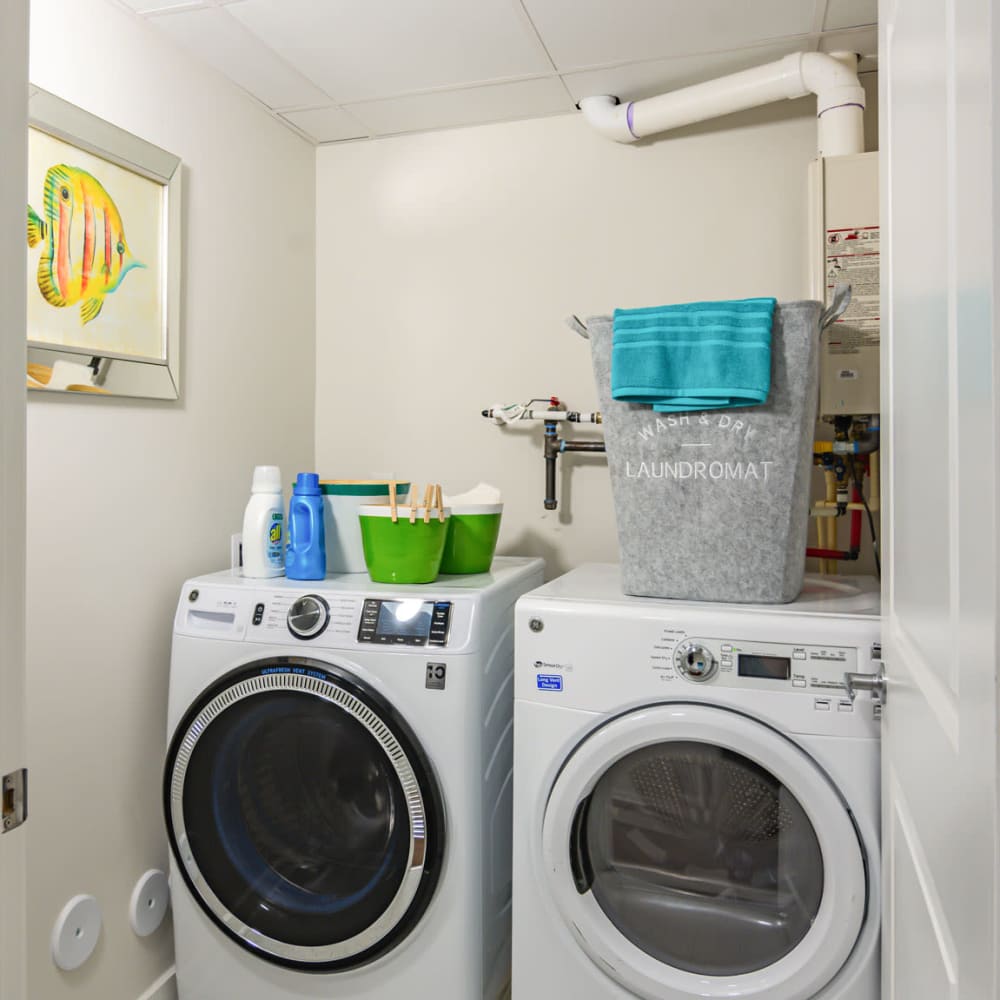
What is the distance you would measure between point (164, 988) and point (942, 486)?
192 cm

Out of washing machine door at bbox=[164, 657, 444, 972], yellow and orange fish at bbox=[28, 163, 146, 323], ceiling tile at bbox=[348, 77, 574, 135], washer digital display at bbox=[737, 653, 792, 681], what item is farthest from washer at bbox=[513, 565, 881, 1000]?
ceiling tile at bbox=[348, 77, 574, 135]

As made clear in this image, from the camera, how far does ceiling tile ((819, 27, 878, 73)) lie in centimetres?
180

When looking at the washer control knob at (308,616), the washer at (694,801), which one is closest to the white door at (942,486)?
the washer at (694,801)

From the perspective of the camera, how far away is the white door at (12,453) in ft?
2.21

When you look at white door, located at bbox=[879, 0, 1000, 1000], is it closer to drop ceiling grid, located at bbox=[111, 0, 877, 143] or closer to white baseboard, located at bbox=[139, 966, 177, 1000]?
drop ceiling grid, located at bbox=[111, 0, 877, 143]

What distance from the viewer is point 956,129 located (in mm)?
562

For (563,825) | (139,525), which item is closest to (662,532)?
(563,825)

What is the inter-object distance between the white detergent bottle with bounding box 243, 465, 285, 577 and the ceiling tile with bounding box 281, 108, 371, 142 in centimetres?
105

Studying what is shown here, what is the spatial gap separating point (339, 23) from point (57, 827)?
5.70 ft

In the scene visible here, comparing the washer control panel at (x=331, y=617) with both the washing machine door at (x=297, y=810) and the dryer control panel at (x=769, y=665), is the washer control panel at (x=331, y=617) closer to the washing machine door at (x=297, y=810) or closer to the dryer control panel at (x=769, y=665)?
the washing machine door at (x=297, y=810)

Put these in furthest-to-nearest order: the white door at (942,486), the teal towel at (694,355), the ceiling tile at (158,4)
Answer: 1. the ceiling tile at (158,4)
2. the teal towel at (694,355)
3. the white door at (942,486)

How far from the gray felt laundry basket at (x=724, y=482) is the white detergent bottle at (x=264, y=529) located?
0.77m

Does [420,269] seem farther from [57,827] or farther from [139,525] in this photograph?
[57,827]

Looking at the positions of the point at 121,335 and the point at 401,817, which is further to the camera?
the point at 121,335
